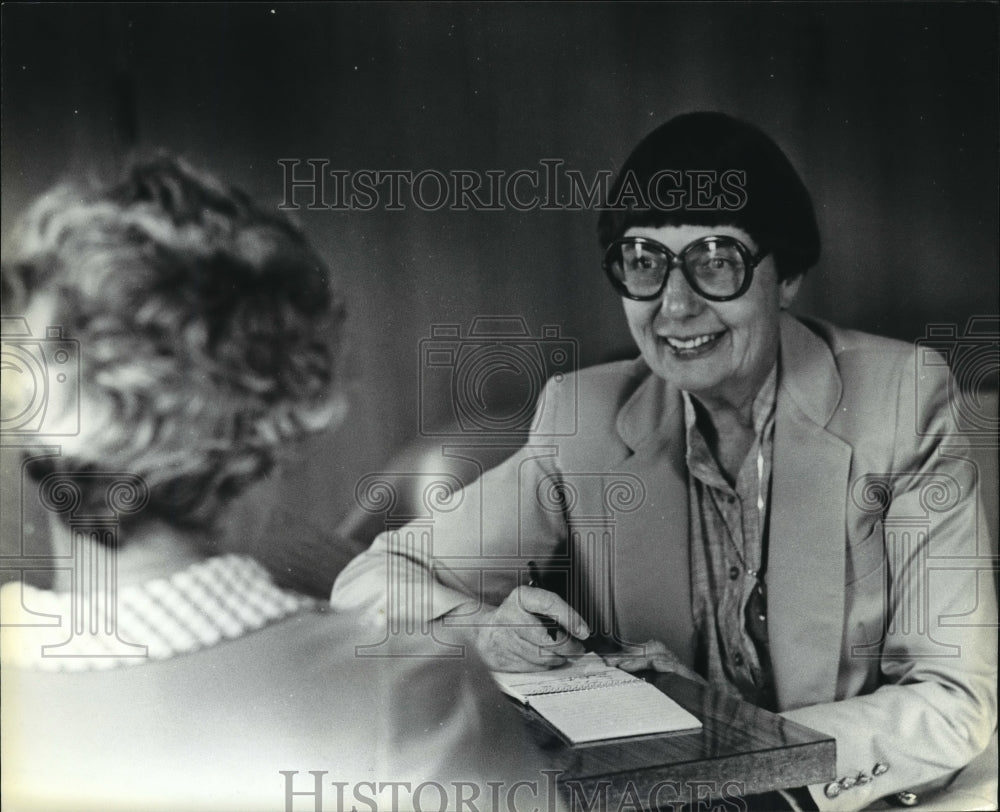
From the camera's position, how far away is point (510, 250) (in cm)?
225

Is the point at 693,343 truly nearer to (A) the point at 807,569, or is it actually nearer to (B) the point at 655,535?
(B) the point at 655,535

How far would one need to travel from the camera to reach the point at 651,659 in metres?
2.23

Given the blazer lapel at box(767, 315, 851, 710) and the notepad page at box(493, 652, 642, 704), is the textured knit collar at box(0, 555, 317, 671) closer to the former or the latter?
the notepad page at box(493, 652, 642, 704)

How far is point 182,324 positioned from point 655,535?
1150 mm

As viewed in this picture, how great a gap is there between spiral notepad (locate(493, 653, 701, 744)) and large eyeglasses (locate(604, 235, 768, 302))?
0.83 m

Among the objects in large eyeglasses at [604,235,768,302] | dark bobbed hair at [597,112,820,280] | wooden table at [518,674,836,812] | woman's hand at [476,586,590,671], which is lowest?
wooden table at [518,674,836,812]

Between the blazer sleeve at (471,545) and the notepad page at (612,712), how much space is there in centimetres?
28

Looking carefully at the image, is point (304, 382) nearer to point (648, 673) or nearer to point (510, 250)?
point (510, 250)

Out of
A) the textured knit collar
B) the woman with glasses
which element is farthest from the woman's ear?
the textured knit collar

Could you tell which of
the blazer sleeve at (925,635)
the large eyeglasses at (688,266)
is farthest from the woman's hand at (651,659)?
the large eyeglasses at (688,266)

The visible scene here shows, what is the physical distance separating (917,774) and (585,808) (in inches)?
30.2

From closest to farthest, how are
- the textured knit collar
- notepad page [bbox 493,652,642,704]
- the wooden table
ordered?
1. the wooden table
2. notepad page [bbox 493,652,642,704]
3. the textured knit collar

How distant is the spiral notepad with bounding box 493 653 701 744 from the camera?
6.66ft

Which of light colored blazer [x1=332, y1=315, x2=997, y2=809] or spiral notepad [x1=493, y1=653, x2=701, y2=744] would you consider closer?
spiral notepad [x1=493, y1=653, x2=701, y2=744]
